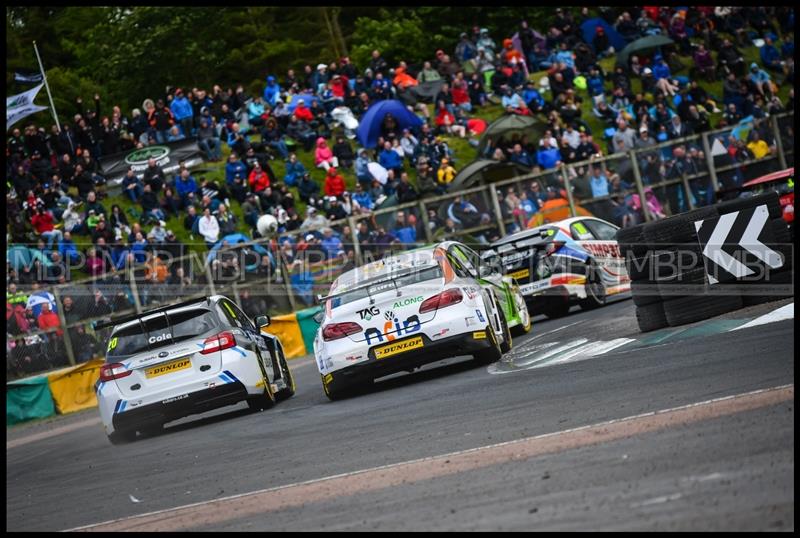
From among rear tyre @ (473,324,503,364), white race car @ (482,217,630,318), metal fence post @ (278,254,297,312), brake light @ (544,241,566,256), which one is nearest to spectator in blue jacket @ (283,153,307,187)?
metal fence post @ (278,254,297,312)

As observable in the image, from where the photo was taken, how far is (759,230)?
43.3 feet

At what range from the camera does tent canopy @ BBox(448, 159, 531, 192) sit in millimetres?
28984

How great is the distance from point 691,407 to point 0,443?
11852 mm

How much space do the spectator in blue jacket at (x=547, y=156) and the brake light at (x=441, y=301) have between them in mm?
16174

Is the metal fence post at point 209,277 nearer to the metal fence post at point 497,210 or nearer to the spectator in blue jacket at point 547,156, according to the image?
the metal fence post at point 497,210

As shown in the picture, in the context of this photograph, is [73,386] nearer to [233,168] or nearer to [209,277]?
[209,277]

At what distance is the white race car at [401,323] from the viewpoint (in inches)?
524

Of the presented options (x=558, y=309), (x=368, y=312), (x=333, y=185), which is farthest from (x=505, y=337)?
(x=333, y=185)

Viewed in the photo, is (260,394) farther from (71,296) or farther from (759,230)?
(71,296)

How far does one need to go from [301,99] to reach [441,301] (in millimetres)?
20078

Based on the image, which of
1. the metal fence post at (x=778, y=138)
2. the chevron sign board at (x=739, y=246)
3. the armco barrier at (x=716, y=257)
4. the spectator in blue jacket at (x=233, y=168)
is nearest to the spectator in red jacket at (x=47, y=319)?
the spectator in blue jacket at (x=233, y=168)

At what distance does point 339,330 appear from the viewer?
1351 centimetres

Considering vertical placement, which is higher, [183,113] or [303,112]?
[183,113]

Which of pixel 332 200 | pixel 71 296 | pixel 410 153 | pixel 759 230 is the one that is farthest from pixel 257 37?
pixel 759 230
